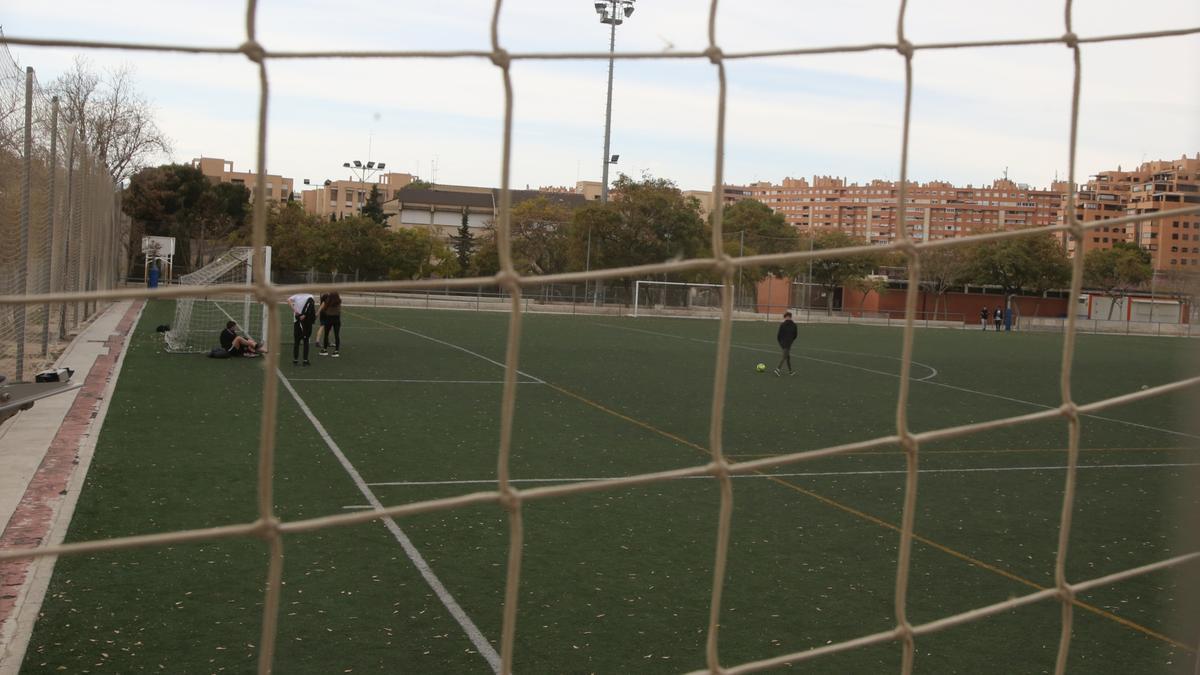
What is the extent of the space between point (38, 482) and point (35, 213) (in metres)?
8.48

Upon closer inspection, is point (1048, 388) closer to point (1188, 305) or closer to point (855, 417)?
point (855, 417)

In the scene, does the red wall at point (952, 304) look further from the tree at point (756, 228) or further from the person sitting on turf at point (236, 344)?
the person sitting on turf at point (236, 344)

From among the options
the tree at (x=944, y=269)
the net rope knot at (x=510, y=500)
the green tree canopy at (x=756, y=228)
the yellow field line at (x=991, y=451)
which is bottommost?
the yellow field line at (x=991, y=451)

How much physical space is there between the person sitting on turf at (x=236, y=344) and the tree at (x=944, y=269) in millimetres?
38265

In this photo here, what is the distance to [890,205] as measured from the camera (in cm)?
5312

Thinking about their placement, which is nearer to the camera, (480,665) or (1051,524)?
(480,665)

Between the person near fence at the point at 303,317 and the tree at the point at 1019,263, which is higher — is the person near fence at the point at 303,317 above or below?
below

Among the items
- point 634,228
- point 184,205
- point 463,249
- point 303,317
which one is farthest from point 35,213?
point 463,249

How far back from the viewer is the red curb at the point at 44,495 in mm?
5887

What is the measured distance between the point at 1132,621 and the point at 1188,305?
3744 millimetres

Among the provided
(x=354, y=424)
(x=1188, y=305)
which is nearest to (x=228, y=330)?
(x=354, y=424)

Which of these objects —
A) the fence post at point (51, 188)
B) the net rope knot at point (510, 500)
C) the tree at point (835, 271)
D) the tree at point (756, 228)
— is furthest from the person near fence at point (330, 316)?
the tree at point (756, 228)

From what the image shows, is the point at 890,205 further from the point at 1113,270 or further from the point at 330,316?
the point at 330,316

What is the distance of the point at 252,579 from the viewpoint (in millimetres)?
6270
